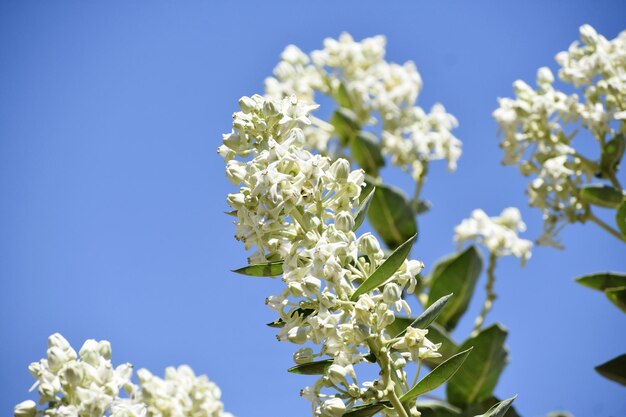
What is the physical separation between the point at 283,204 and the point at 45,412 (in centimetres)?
108

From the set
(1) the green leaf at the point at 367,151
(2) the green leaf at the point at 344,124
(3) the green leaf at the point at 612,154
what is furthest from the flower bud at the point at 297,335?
(2) the green leaf at the point at 344,124

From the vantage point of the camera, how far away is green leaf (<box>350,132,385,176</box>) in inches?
246

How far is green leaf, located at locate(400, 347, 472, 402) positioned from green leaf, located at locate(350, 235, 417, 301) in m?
0.32

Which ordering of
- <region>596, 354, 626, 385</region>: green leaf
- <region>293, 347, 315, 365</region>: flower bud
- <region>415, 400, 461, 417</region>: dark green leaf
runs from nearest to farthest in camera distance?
1. <region>293, 347, 315, 365</region>: flower bud
2. <region>596, 354, 626, 385</region>: green leaf
3. <region>415, 400, 461, 417</region>: dark green leaf

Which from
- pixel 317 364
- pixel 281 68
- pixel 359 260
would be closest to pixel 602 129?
pixel 359 260

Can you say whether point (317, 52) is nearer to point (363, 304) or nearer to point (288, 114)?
point (288, 114)

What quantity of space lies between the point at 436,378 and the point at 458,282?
95.9 inches

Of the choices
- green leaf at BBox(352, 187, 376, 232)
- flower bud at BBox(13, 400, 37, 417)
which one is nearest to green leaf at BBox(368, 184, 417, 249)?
green leaf at BBox(352, 187, 376, 232)

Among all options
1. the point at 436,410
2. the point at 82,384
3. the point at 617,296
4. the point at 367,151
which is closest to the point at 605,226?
the point at 617,296

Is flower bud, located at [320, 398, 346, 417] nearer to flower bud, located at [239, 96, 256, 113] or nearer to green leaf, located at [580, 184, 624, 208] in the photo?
flower bud, located at [239, 96, 256, 113]

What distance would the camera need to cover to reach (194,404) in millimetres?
3539

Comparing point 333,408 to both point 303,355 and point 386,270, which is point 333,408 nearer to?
point 303,355

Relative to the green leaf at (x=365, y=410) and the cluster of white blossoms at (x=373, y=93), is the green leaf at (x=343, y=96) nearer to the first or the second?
the cluster of white blossoms at (x=373, y=93)

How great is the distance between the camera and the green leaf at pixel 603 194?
14.6 feet
